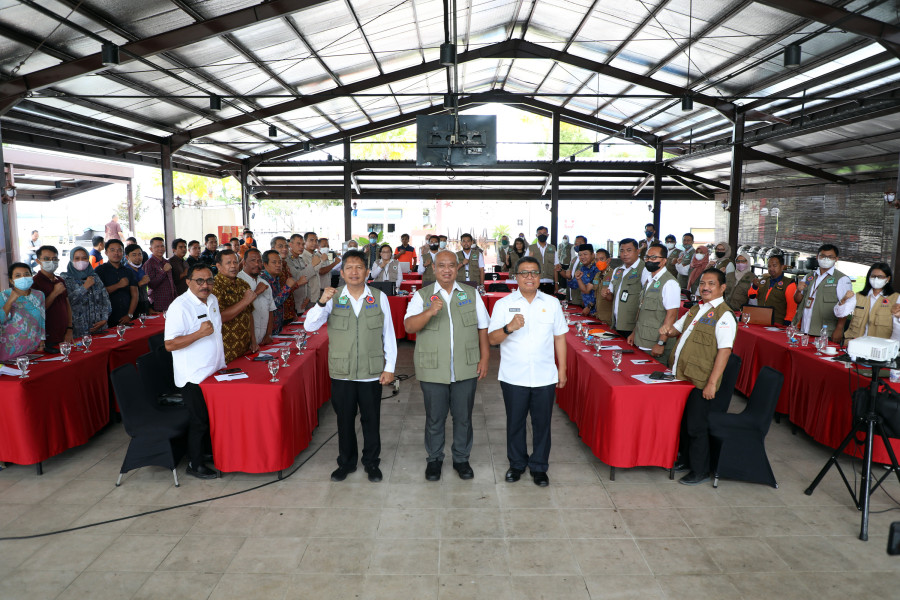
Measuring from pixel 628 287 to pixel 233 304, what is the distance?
3.51 m

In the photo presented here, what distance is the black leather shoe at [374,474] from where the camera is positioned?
3.77 m

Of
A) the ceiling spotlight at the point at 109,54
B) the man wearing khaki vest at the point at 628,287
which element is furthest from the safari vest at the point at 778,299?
the ceiling spotlight at the point at 109,54

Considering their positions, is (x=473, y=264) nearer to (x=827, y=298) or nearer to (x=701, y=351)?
(x=827, y=298)

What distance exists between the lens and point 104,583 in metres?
2.71

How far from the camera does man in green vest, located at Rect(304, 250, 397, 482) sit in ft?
11.6

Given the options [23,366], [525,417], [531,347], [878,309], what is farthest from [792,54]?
[23,366]

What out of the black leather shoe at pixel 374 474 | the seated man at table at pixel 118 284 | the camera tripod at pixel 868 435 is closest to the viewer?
the camera tripod at pixel 868 435

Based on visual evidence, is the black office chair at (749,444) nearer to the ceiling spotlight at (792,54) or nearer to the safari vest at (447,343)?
the safari vest at (447,343)

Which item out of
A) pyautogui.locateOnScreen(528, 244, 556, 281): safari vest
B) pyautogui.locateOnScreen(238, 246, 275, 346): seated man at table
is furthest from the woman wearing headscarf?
pyautogui.locateOnScreen(238, 246, 275, 346): seated man at table

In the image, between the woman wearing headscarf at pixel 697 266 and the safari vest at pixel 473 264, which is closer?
the safari vest at pixel 473 264

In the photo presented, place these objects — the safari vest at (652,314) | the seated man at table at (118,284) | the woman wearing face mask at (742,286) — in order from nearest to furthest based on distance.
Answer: the safari vest at (652,314) < the seated man at table at (118,284) < the woman wearing face mask at (742,286)

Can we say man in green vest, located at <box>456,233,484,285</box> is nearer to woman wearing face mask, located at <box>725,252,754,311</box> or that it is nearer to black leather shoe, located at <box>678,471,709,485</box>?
woman wearing face mask, located at <box>725,252,754,311</box>

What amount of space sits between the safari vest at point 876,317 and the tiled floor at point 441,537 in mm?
1313

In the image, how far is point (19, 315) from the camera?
4.34 m
